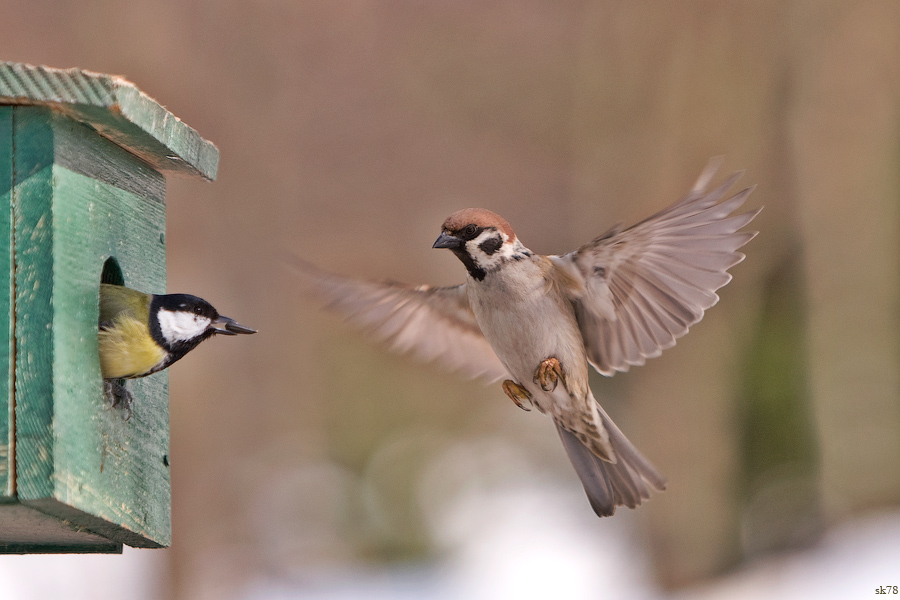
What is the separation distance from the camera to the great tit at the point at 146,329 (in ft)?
7.43

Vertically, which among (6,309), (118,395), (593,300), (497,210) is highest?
(497,210)

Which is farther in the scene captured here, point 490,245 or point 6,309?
point 490,245

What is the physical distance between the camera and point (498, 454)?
588cm

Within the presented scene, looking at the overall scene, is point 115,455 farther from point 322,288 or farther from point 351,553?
point 351,553

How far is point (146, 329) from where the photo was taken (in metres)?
2.31

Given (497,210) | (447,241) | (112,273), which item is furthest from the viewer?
(497,210)

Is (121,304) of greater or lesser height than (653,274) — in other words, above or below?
below

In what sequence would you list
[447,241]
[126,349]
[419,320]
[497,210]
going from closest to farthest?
[126,349] → [447,241] → [419,320] → [497,210]

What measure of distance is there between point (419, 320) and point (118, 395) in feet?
4.16

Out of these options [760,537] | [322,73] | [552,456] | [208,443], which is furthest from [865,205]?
[208,443]

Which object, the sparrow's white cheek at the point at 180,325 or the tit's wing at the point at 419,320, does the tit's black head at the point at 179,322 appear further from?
the tit's wing at the point at 419,320

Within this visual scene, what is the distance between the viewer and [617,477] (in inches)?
125

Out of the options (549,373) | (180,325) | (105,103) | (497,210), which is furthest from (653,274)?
(497,210)

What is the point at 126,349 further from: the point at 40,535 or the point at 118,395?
the point at 40,535
